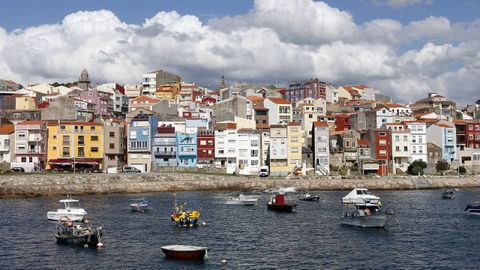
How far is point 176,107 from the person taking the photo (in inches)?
5669

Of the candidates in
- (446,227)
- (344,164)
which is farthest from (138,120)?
(446,227)

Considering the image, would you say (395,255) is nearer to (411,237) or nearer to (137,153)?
(411,237)

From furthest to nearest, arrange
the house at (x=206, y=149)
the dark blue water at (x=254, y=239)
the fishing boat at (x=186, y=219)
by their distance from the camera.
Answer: the house at (x=206, y=149)
the fishing boat at (x=186, y=219)
the dark blue water at (x=254, y=239)

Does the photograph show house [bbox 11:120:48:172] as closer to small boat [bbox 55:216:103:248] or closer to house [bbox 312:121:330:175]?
house [bbox 312:121:330:175]

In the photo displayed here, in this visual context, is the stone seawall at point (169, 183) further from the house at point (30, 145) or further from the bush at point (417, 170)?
the house at point (30, 145)

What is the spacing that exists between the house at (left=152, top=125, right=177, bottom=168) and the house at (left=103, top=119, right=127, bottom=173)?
7.57m

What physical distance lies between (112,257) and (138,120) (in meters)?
78.8

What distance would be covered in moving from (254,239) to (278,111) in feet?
311

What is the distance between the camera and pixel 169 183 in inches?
4011

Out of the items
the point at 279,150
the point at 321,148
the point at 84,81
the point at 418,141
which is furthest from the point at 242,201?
the point at 84,81

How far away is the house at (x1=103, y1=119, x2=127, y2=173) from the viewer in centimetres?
11769

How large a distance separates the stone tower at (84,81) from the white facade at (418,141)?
102 metres

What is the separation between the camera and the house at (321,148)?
12219 cm

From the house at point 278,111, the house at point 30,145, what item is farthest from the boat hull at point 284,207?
the house at point 278,111
